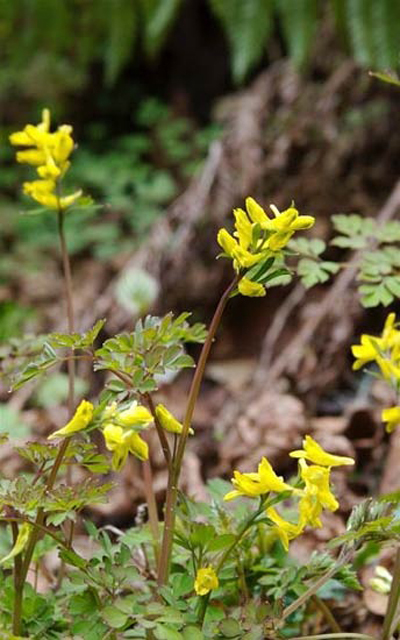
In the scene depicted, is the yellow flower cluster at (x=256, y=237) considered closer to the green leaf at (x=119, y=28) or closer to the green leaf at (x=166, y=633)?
the green leaf at (x=166, y=633)

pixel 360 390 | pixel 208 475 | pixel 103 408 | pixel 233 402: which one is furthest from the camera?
pixel 233 402

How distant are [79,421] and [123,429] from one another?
4 cm

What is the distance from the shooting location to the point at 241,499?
3.71 feet

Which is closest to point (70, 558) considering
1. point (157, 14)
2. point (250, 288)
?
point (250, 288)

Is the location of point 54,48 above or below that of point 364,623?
above

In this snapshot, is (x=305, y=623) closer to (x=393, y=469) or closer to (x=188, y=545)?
(x=188, y=545)

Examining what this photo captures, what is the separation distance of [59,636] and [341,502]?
0.74 meters

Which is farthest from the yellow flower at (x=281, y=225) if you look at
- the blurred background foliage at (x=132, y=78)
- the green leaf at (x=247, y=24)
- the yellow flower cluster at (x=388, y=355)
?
the green leaf at (x=247, y=24)

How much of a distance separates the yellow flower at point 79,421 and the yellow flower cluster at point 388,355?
0.27 metres

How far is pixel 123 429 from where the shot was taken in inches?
28.5

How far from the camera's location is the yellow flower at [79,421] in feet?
2.38

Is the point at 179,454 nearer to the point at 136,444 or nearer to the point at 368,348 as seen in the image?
the point at 136,444

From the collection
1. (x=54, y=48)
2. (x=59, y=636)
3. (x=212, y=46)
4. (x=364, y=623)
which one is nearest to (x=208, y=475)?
(x=364, y=623)

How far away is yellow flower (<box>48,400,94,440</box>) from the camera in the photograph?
727 millimetres
